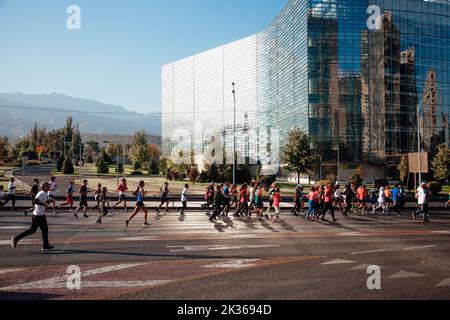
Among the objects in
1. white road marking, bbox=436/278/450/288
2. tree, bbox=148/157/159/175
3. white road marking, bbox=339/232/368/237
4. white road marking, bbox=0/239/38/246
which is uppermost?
tree, bbox=148/157/159/175

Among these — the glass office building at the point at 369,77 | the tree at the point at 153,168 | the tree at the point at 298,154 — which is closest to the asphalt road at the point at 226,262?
the tree at the point at 298,154

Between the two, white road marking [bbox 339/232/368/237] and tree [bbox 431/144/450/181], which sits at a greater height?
tree [bbox 431/144/450/181]

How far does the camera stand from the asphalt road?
6.74 metres

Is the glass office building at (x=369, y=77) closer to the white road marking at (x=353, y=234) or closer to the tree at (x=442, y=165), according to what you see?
the tree at (x=442, y=165)

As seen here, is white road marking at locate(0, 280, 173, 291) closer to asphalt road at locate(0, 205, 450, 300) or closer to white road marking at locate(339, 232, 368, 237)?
asphalt road at locate(0, 205, 450, 300)

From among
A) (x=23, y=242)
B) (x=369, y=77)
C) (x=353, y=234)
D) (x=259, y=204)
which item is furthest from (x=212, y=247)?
(x=369, y=77)

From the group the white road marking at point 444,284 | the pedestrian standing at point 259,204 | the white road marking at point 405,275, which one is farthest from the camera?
the pedestrian standing at point 259,204

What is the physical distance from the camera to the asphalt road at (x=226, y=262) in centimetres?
674

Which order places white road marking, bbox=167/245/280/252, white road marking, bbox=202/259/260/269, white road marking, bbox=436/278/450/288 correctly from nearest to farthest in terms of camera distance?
white road marking, bbox=436/278/450/288, white road marking, bbox=202/259/260/269, white road marking, bbox=167/245/280/252

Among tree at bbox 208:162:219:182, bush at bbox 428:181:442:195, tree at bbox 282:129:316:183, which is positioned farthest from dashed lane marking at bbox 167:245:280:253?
tree at bbox 282:129:316:183

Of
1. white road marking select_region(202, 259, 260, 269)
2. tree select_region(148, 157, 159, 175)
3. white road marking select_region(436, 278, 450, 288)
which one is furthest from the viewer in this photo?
tree select_region(148, 157, 159, 175)

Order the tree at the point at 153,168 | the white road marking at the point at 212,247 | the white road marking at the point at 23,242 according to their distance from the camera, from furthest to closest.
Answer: the tree at the point at 153,168
the white road marking at the point at 23,242
the white road marking at the point at 212,247
